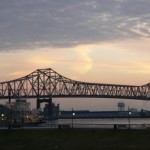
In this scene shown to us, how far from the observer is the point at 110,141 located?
52.1 m

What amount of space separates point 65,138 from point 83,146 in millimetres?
7967

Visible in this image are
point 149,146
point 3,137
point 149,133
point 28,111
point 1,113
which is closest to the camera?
point 149,146

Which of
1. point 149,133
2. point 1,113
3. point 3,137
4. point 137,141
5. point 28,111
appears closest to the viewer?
point 137,141

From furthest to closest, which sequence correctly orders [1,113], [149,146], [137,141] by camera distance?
[1,113] < [137,141] < [149,146]

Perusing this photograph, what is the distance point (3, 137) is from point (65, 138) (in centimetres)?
929

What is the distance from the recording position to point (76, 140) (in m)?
54.3

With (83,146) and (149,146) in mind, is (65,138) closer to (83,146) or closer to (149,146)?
(83,146)

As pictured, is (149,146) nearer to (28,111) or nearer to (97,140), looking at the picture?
(97,140)

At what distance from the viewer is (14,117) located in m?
122

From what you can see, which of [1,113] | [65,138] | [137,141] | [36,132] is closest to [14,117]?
[1,113]

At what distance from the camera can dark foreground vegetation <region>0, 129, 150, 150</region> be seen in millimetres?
48478

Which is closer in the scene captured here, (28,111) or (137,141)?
(137,141)

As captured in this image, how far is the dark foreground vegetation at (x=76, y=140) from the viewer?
4848 centimetres

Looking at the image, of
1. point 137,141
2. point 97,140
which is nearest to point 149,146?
point 137,141
